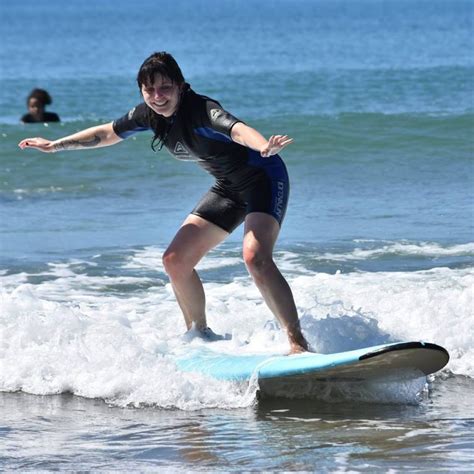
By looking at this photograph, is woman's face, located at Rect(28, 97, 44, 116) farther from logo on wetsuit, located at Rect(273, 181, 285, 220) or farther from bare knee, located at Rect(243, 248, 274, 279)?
bare knee, located at Rect(243, 248, 274, 279)

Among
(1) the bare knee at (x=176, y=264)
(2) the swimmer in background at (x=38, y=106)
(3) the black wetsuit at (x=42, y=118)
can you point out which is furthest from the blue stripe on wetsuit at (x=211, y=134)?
(3) the black wetsuit at (x=42, y=118)

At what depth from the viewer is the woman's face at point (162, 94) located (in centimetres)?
671

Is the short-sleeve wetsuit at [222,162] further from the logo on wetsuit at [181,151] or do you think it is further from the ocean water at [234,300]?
the ocean water at [234,300]

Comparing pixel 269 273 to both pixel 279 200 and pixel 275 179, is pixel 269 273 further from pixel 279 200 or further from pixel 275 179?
pixel 275 179

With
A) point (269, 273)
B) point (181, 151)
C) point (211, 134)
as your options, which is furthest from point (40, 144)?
point (269, 273)

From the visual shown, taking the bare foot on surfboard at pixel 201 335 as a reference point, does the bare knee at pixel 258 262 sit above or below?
above

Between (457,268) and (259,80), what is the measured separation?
24148mm

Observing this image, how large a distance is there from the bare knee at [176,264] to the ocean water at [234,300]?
0.47m

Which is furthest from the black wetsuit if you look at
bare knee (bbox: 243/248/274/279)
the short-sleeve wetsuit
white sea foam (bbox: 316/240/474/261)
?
bare knee (bbox: 243/248/274/279)

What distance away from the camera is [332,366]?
6.41 m

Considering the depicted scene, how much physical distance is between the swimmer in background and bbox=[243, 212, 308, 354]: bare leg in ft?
38.7

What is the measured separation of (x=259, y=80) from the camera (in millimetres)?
33625

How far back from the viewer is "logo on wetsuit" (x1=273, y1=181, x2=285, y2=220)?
6891 millimetres

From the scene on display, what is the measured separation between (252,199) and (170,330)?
1.41 metres
